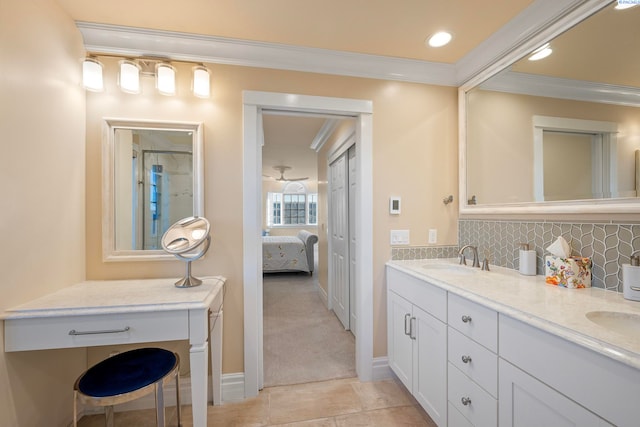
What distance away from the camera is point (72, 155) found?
1.58 meters

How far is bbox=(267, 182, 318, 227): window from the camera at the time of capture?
8.80m

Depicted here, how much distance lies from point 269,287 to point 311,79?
144 inches

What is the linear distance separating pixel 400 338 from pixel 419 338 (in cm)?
Result: 25

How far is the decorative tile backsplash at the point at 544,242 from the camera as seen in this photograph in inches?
47.2

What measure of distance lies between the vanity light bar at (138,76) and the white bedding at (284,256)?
3.94 m

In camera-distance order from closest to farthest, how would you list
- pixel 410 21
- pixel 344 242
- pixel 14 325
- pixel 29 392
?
pixel 14 325
pixel 29 392
pixel 410 21
pixel 344 242

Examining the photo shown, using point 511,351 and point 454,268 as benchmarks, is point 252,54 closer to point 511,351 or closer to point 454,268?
point 454,268

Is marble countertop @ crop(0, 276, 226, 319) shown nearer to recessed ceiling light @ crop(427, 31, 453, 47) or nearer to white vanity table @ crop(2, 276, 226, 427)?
white vanity table @ crop(2, 276, 226, 427)

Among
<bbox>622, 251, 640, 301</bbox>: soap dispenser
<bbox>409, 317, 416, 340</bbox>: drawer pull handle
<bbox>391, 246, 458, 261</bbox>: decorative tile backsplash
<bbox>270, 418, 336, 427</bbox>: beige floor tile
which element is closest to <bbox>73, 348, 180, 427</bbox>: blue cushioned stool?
<bbox>270, 418, 336, 427</bbox>: beige floor tile

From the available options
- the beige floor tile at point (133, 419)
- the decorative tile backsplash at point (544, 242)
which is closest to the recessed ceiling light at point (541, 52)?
the decorative tile backsplash at point (544, 242)

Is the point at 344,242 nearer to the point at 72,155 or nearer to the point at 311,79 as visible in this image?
the point at 311,79

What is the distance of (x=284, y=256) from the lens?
545 cm

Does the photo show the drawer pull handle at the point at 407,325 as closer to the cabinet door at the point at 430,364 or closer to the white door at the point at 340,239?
the cabinet door at the point at 430,364

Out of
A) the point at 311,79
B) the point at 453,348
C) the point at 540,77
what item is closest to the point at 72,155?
the point at 311,79
